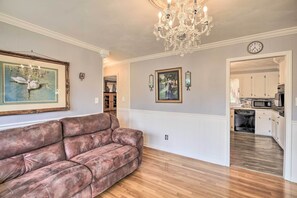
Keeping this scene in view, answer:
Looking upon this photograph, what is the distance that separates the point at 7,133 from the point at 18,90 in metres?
0.68

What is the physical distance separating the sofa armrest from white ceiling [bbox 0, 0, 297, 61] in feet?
5.77

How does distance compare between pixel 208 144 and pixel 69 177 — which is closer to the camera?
pixel 69 177

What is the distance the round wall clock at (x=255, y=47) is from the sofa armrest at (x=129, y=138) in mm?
2516

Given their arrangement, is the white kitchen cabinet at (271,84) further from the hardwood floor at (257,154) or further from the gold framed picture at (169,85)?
the gold framed picture at (169,85)

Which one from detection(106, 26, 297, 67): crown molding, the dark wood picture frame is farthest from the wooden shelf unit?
the dark wood picture frame

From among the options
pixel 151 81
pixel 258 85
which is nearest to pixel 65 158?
pixel 151 81

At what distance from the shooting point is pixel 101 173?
200cm

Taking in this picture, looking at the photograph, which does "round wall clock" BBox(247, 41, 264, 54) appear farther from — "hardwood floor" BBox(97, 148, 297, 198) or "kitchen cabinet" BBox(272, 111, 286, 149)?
"hardwood floor" BBox(97, 148, 297, 198)

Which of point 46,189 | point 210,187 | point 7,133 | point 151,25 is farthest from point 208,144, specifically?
point 7,133

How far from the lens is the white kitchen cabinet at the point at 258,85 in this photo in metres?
5.44

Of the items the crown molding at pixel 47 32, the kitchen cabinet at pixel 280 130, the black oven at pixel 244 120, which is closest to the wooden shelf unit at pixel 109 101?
the crown molding at pixel 47 32

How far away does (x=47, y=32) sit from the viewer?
250cm

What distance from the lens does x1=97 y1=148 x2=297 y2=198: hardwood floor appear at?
83.8 inches

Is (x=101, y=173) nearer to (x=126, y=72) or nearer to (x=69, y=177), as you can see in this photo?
(x=69, y=177)
